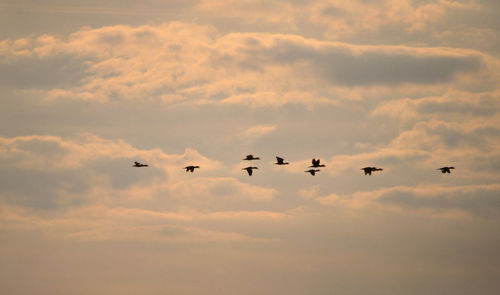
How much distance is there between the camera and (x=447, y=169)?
19950 centimetres
